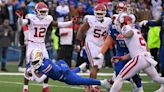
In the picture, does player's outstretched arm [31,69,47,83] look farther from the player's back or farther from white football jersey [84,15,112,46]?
white football jersey [84,15,112,46]

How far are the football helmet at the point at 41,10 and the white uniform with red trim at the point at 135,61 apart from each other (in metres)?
2.10

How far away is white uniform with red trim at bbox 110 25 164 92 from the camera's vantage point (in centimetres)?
1070

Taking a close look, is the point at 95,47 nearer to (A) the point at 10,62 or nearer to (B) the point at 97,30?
(B) the point at 97,30

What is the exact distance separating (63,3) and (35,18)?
29.6 feet

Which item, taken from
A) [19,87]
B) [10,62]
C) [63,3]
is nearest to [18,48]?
[10,62]

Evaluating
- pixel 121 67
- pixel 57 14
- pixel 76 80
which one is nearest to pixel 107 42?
pixel 121 67

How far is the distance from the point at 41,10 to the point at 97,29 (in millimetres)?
1240

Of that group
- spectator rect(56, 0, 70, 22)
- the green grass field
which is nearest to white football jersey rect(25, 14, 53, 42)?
the green grass field

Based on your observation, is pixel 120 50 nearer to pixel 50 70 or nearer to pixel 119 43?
pixel 119 43

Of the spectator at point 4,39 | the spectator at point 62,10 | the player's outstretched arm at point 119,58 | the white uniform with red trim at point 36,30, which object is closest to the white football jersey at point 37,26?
the white uniform with red trim at point 36,30

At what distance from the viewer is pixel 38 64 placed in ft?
35.4

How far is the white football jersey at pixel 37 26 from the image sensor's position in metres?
12.4

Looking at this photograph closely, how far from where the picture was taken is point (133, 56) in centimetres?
1088

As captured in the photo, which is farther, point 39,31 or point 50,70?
point 39,31
